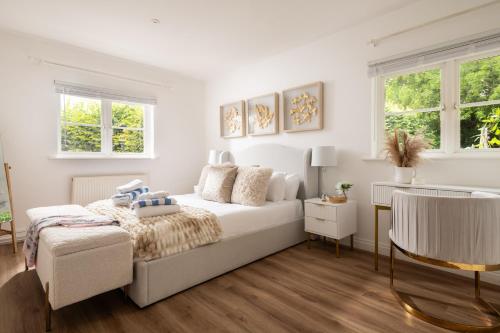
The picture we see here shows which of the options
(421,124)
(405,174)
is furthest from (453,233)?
(421,124)

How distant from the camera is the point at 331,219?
8.99 feet

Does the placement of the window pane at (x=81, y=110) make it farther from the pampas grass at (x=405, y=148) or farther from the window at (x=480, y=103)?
the window at (x=480, y=103)

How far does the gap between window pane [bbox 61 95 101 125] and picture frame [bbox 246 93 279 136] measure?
224cm

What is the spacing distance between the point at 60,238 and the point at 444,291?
2782 mm

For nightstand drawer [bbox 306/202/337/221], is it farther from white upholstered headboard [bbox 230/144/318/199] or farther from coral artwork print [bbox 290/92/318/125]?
coral artwork print [bbox 290/92/318/125]

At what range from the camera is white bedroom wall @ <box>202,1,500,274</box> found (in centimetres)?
227

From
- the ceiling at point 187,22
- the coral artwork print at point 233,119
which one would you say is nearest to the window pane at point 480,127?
the ceiling at point 187,22

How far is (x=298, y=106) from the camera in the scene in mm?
3496

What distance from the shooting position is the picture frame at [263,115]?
3.77 metres

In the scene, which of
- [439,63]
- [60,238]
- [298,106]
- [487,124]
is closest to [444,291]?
[487,124]

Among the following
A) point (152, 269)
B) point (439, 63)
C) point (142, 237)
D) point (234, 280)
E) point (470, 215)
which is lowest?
point (234, 280)

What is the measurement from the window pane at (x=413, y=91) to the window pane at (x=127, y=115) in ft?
11.7

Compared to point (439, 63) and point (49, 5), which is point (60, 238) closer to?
point (49, 5)

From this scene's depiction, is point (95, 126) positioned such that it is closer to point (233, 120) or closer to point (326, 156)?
point (233, 120)
